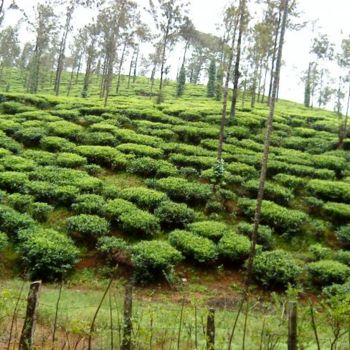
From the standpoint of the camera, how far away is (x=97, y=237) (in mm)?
14055

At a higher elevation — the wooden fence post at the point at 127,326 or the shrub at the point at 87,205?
the shrub at the point at 87,205

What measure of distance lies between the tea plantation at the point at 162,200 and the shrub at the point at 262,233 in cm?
5

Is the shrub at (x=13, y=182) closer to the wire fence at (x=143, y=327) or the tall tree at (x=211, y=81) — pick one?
the wire fence at (x=143, y=327)

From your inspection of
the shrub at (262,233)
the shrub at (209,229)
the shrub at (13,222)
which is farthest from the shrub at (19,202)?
the shrub at (262,233)

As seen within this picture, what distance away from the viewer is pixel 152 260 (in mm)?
12477

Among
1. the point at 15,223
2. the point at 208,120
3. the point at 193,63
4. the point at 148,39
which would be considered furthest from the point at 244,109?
the point at 193,63

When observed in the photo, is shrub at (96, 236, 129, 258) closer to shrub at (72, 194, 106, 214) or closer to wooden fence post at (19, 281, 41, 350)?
shrub at (72, 194, 106, 214)

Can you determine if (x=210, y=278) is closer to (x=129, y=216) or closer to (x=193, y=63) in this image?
(x=129, y=216)

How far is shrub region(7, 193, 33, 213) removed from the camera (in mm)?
15102

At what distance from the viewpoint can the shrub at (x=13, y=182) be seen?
16.4m

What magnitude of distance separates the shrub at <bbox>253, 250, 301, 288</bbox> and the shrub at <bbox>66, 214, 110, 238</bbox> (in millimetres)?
4922

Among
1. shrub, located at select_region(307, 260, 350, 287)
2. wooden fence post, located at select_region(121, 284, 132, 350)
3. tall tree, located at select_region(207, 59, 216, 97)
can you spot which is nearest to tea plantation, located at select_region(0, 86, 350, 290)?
shrub, located at select_region(307, 260, 350, 287)

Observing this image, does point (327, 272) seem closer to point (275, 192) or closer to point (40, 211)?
point (275, 192)

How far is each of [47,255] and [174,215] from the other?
4.77 metres
